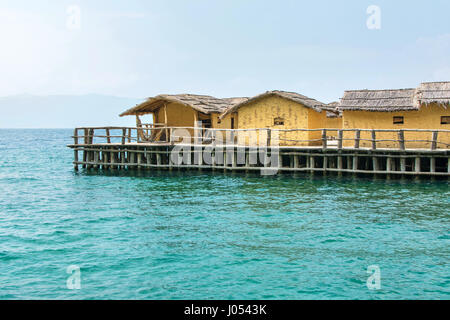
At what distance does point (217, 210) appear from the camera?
2061 centimetres

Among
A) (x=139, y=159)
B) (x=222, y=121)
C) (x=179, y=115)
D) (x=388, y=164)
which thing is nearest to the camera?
(x=388, y=164)

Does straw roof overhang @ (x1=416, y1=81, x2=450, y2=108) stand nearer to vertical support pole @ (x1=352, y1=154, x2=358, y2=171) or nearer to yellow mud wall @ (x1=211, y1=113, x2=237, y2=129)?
vertical support pole @ (x1=352, y1=154, x2=358, y2=171)

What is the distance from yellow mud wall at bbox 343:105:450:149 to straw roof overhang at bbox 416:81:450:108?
1.84 ft

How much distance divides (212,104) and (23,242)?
1973 centimetres

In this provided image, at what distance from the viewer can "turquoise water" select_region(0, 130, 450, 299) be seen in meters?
12.0

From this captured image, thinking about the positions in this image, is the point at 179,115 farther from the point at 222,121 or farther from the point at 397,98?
the point at 397,98

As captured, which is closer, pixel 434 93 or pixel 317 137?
pixel 434 93

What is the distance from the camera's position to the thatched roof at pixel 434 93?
86.5ft

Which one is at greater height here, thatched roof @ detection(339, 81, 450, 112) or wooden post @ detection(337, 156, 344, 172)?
thatched roof @ detection(339, 81, 450, 112)

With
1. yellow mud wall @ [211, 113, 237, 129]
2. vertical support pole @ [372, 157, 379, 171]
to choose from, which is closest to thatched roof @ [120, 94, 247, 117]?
yellow mud wall @ [211, 113, 237, 129]

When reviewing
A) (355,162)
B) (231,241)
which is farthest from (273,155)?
(231,241)

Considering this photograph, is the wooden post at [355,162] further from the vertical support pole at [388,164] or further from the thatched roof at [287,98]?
the thatched roof at [287,98]

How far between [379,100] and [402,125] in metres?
1.81

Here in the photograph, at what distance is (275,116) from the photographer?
31.0m
